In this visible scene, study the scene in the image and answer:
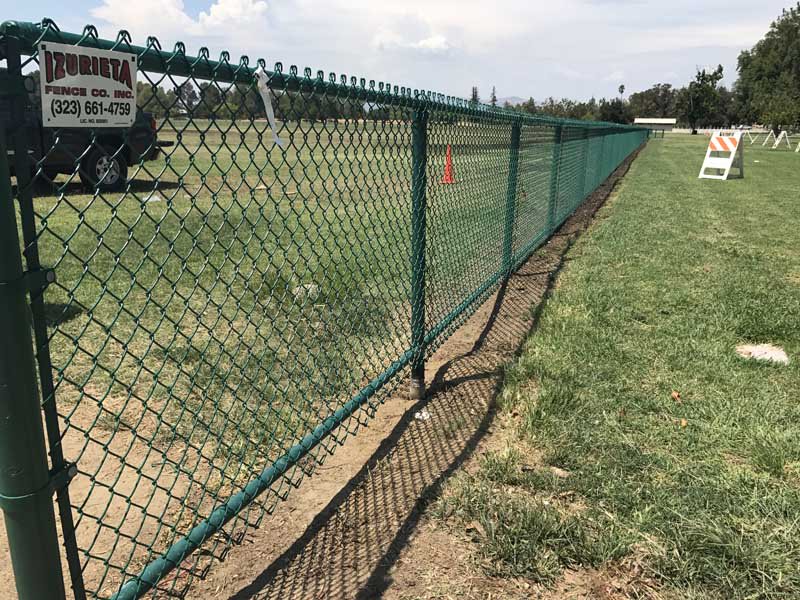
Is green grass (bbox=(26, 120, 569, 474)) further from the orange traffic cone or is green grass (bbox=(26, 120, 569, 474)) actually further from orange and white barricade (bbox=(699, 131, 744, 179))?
orange and white barricade (bbox=(699, 131, 744, 179))

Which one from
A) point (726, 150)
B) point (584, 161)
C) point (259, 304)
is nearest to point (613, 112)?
point (726, 150)

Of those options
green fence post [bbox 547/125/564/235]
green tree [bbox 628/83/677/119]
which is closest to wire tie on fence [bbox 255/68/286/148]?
green fence post [bbox 547/125/564/235]

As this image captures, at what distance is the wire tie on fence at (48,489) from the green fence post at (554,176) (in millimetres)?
6965

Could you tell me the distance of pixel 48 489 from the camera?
1.44 m

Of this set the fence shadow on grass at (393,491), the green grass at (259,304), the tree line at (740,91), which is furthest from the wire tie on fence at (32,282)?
the tree line at (740,91)

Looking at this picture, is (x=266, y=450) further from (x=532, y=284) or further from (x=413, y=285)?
(x=532, y=284)

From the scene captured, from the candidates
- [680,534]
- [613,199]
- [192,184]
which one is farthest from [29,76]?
[613,199]

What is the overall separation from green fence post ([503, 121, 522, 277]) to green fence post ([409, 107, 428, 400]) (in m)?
2.34

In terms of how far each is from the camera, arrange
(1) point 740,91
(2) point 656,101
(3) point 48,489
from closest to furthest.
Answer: (3) point 48,489
(1) point 740,91
(2) point 656,101

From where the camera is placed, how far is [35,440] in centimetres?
138

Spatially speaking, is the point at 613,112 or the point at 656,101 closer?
the point at 613,112

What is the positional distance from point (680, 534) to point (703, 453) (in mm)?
779

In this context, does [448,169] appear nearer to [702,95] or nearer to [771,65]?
[702,95]

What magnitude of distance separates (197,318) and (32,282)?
1.12 meters
